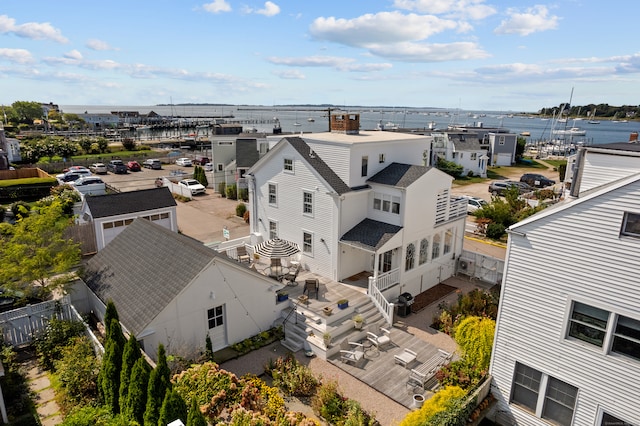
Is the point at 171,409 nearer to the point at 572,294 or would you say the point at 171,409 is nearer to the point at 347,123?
the point at 572,294

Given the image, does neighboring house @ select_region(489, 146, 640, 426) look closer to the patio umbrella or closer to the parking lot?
the patio umbrella

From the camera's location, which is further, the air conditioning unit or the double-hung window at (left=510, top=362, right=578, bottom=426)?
the air conditioning unit

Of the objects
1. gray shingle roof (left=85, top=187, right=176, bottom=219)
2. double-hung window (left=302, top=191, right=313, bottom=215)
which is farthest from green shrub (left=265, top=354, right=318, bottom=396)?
gray shingle roof (left=85, top=187, right=176, bottom=219)

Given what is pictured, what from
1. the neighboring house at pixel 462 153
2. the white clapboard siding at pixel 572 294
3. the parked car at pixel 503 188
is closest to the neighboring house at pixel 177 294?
the white clapboard siding at pixel 572 294

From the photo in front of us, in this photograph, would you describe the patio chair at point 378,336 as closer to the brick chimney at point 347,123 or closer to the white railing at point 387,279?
the white railing at point 387,279

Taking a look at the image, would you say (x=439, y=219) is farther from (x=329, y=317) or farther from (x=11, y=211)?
(x=11, y=211)

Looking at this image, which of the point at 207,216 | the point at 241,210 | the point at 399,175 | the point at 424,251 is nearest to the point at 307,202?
the point at 399,175
